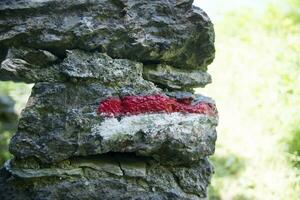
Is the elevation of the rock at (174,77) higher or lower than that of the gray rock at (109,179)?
higher

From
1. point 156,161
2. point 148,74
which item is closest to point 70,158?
point 156,161

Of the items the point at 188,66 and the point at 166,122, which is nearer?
the point at 166,122

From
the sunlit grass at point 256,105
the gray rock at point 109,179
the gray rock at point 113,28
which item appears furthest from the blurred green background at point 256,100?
the gray rock at point 113,28

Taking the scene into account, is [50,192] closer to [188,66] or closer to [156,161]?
[156,161]

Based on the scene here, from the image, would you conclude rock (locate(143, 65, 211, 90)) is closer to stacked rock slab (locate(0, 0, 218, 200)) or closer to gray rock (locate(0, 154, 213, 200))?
stacked rock slab (locate(0, 0, 218, 200))

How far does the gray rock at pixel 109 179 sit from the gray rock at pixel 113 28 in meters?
0.78

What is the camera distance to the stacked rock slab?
267 cm

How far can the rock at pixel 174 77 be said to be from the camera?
301cm

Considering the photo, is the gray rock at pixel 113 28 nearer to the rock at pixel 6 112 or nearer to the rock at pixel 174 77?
the rock at pixel 174 77

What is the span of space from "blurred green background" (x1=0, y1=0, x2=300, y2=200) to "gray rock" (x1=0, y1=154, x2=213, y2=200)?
6.26ft

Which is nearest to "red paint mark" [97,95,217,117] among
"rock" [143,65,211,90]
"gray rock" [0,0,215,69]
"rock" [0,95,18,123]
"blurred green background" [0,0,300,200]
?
"rock" [143,65,211,90]

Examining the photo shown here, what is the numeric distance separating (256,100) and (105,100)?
4653 millimetres

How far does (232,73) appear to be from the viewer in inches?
317

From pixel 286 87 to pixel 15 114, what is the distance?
436 cm
